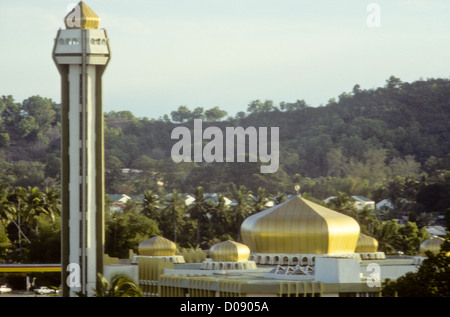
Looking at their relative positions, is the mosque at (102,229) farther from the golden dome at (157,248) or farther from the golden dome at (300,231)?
the golden dome at (157,248)

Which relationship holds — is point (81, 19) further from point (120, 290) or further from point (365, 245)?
point (365, 245)

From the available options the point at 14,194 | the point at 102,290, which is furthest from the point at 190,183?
the point at 102,290

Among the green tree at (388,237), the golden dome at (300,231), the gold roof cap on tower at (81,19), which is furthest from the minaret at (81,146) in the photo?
the green tree at (388,237)

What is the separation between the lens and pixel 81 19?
227 ft

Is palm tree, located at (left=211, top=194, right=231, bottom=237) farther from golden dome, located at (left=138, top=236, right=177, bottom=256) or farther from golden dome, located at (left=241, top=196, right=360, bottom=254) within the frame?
golden dome, located at (left=241, top=196, right=360, bottom=254)

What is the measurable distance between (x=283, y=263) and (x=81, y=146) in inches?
576

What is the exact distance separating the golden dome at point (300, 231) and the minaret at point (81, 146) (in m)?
10.5

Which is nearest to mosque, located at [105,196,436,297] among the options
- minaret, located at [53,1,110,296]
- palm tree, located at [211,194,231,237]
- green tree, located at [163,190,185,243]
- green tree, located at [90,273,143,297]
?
minaret, located at [53,1,110,296]

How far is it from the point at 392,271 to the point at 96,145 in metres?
19.5

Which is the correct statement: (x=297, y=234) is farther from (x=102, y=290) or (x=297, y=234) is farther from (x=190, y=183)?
(x=190, y=183)

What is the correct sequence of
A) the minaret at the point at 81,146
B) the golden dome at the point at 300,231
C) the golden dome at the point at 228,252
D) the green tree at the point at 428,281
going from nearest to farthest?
the green tree at the point at 428,281, the minaret at the point at 81,146, the golden dome at the point at 228,252, the golden dome at the point at 300,231

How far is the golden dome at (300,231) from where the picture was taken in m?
71.5
